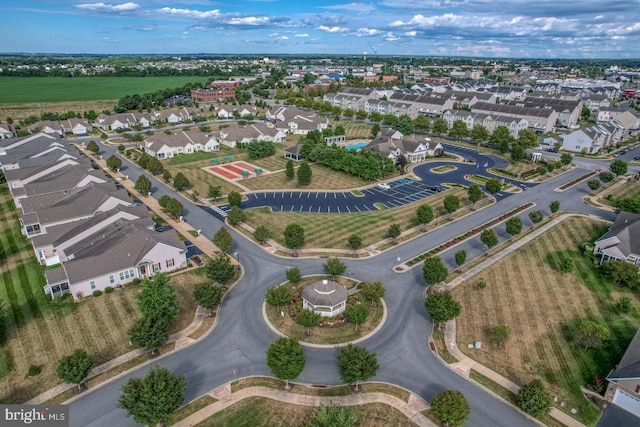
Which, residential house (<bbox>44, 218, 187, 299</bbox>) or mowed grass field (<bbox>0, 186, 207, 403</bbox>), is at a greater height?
residential house (<bbox>44, 218, 187, 299</bbox>)

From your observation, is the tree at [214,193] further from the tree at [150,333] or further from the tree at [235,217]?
the tree at [150,333]

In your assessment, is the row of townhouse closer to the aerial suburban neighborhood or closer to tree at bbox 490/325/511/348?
the aerial suburban neighborhood

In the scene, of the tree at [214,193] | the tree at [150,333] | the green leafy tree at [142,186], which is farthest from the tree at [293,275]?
the green leafy tree at [142,186]

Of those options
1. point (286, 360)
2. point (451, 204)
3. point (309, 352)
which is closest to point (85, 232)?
point (309, 352)

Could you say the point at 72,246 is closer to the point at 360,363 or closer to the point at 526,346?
the point at 360,363

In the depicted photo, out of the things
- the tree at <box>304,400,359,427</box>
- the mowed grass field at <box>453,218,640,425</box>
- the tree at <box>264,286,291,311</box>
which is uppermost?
the tree at <box>304,400,359,427</box>

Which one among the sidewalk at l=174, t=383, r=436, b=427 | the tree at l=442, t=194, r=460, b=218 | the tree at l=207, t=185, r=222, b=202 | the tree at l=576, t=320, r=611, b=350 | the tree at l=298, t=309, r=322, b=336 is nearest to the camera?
the sidewalk at l=174, t=383, r=436, b=427

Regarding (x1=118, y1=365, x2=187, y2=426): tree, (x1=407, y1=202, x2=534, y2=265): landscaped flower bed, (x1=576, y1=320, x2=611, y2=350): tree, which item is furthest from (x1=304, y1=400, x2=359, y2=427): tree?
(x1=407, y1=202, x2=534, y2=265): landscaped flower bed
